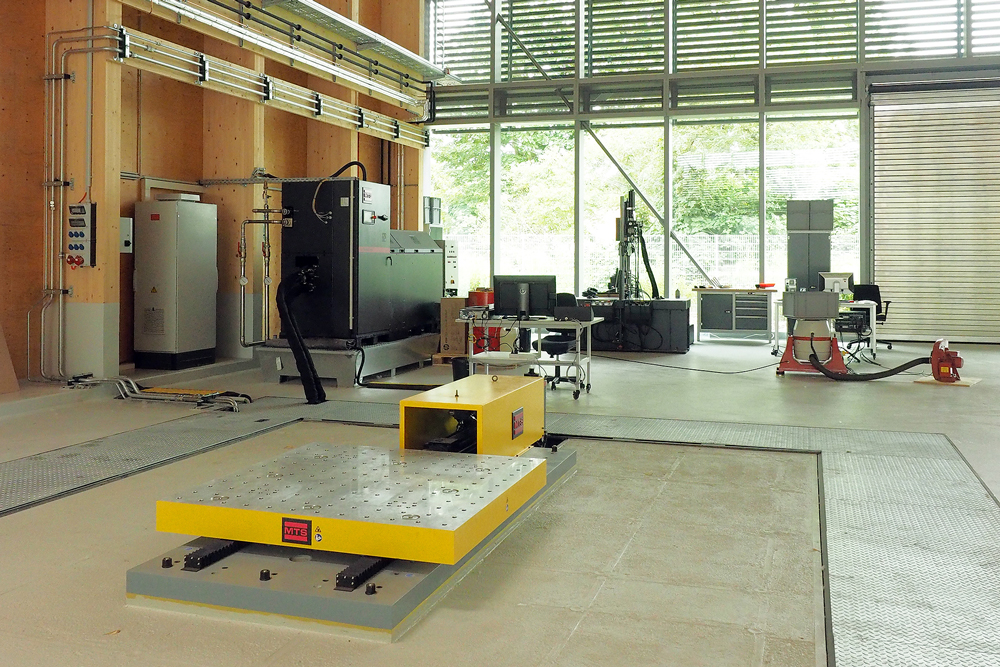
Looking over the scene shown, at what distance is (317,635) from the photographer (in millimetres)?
2646

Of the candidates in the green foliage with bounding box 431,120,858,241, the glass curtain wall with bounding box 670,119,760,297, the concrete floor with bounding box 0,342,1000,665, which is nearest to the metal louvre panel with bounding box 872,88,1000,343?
the green foliage with bounding box 431,120,858,241

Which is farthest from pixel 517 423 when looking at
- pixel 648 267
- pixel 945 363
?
pixel 648 267

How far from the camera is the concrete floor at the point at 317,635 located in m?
2.54

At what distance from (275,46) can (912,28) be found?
865cm

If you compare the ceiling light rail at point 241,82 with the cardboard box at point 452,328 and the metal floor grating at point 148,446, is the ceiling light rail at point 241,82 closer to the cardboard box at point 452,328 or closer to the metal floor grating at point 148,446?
the cardboard box at point 452,328

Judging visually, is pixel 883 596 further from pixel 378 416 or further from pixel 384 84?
pixel 384 84

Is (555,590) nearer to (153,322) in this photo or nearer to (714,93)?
(153,322)

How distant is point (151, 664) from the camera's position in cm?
244

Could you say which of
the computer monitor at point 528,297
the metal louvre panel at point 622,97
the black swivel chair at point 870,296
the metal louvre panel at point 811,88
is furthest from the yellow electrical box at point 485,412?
the metal louvre panel at point 811,88

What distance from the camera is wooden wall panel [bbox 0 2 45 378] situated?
23.3ft

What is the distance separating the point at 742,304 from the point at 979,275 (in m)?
3.33

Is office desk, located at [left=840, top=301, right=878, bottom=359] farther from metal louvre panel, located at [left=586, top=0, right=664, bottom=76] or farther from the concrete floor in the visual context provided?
metal louvre panel, located at [left=586, top=0, right=664, bottom=76]

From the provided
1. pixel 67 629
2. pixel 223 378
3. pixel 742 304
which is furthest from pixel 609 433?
pixel 742 304

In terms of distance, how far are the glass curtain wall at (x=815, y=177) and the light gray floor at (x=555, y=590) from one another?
8.54 meters
